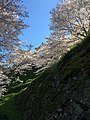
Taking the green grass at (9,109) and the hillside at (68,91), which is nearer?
the hillside at (68,91)

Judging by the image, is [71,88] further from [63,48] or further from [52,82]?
[63,48]

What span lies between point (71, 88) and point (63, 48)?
57.9 ft

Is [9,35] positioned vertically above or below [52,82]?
above

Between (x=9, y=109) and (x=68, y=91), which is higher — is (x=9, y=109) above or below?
above

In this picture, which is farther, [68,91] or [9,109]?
[9,109]

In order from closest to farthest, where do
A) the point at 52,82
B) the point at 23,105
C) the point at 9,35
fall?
the point at 52,82 < the point at 9,35 < the point at 23,105

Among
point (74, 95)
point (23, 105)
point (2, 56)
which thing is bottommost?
point (74, 95)

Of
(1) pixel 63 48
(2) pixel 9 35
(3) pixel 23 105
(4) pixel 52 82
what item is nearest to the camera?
(4) pixel 52 82

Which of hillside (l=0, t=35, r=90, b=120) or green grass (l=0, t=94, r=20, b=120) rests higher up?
green grass (l=0, t=94, r=20, b=120)

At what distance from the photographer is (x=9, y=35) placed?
52.5ft

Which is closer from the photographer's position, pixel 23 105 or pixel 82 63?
pixel 82 63

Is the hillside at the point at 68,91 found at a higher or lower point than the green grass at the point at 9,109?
lower

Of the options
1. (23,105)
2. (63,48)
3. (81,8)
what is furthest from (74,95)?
(81,8)

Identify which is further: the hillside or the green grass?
the green grass
